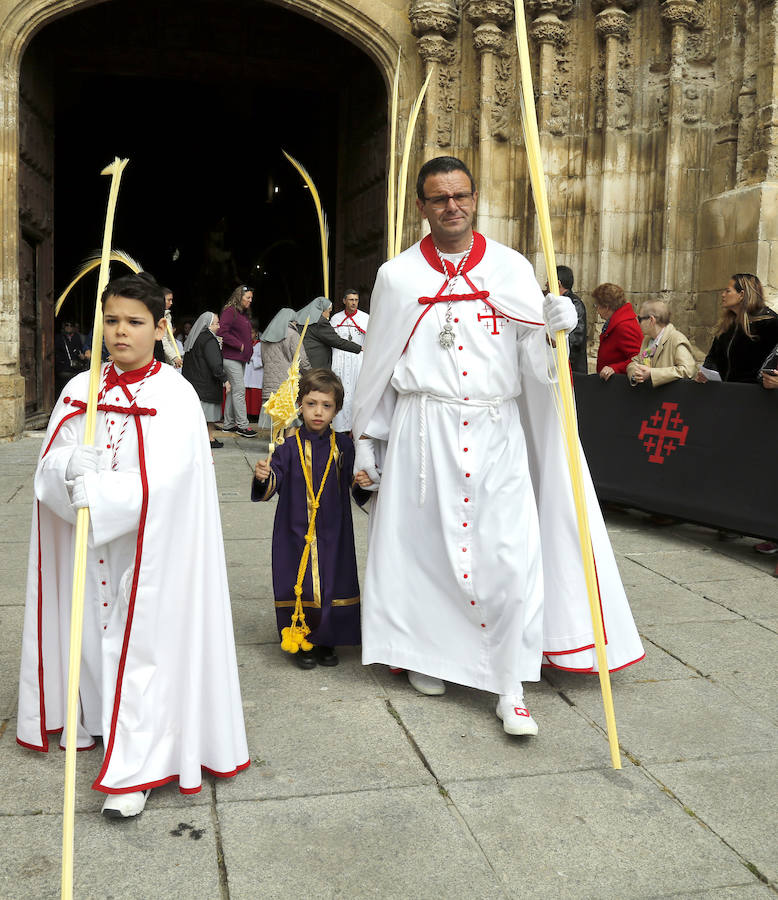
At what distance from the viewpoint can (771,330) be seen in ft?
20.1

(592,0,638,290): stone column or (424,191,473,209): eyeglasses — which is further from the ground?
(592,0,638,290): stone column

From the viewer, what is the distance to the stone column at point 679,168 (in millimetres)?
9672

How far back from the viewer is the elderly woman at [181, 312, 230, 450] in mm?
10320

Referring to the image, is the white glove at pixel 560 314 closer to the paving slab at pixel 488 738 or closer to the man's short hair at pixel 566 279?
the paving slab at pixel 488 738

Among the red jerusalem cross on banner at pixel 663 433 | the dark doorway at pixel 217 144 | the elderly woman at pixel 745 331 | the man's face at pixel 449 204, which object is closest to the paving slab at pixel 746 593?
the red jerusalem cross on banner at pixel 663 433

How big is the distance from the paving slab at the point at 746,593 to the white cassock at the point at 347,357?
17.4ft

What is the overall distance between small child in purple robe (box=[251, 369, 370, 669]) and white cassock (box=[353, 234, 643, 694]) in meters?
0.21

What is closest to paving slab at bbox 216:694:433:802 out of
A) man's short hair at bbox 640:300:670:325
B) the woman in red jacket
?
man's short hair at bbox 640:300:670:325

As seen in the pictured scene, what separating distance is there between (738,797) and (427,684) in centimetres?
117

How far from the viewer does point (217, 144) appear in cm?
2475

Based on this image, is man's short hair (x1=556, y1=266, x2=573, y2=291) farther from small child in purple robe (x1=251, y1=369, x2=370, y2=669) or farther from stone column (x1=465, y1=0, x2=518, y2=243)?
small child in purple robe (x1=251, y1=369, x2=370, y2=669)

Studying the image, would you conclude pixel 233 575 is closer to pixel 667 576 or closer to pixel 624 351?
pixel 667 576

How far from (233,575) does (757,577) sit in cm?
289

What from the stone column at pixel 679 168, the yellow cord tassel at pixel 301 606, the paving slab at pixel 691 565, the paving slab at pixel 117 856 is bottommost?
the paving slab at pixel 117 856
